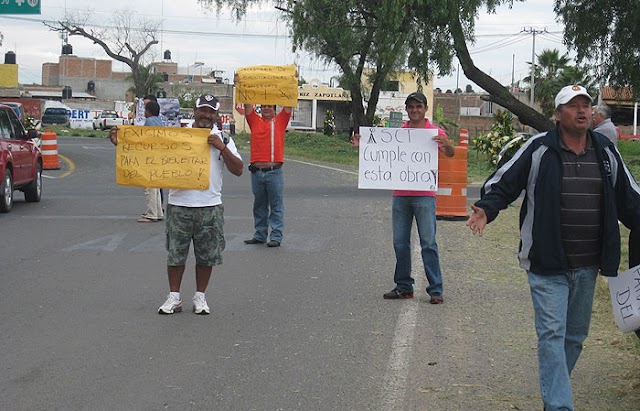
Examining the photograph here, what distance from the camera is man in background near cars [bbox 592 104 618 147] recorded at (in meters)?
11.7

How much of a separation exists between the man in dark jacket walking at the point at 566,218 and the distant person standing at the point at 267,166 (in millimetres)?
7237

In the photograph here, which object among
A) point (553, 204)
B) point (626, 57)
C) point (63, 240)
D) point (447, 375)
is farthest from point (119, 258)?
point (626, 57)

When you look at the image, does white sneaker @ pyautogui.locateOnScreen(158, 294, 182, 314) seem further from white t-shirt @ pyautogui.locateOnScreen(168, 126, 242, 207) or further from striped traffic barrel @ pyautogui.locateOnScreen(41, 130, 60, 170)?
striped traffic barrel @ pyautogui.locateOnScreen(41, 130, 60, 170)

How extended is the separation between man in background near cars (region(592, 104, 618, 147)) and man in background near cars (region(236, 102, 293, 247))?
3830mm

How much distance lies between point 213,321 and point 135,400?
2290 millimetres

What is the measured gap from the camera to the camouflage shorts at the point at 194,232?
27.1 feet

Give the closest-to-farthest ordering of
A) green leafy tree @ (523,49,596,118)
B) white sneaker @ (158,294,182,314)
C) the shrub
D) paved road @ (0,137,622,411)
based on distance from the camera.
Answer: paved road @ (0,137,622,411)
white sneaker @ (158,294,182,314)
the shrub
green leafy tree @ (523,49,596,118)

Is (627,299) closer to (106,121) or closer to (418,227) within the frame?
(418,227)

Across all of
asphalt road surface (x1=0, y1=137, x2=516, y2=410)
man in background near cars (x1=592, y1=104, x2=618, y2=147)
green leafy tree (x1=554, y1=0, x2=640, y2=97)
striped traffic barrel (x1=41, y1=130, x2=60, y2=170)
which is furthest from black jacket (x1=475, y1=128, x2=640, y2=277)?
striped traffic barrel (x1=41, y1=130, x2=60, y2=170)

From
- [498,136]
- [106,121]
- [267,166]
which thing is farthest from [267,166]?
[106,121]

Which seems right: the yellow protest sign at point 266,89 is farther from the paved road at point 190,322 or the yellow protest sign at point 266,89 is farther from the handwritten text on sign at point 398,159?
the handwritten text on sign at point 398,159

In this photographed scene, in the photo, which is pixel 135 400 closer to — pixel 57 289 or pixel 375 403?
pixel 375 403

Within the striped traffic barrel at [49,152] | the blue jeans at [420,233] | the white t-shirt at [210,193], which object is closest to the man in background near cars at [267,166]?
the blue jeans at [420,233]

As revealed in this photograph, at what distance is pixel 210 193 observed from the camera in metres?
8.34
